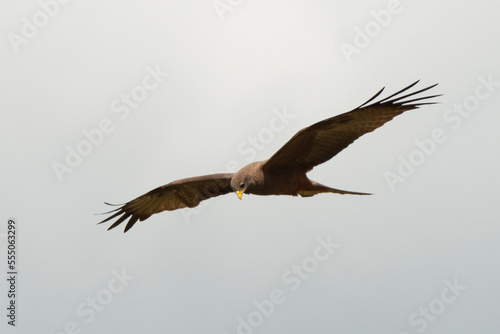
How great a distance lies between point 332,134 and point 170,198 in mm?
3694

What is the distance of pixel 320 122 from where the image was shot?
1078 cm

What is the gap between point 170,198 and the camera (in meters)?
13.8

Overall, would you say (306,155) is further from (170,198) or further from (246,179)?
(170,198)

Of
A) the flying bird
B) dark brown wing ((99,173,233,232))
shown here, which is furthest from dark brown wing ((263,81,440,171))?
dark brown wing ((99,173,233,232))

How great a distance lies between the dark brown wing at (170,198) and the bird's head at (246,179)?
1.15 meters

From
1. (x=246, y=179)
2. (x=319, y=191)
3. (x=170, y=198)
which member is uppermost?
(x=170, y=198)

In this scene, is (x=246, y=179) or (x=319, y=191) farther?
(x=319, y=191)

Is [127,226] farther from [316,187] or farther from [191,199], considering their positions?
[316,187]

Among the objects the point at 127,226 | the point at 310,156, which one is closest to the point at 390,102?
the point at 310,156

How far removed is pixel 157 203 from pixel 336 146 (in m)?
3.84

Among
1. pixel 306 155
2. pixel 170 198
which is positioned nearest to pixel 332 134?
pixel 306 155

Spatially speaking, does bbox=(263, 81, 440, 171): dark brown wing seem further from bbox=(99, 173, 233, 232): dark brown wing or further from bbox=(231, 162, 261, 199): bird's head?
bbox=(99, 173, 233, 232): dark brown wing

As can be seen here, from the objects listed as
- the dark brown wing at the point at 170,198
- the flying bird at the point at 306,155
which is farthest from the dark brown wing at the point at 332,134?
the dark brown wing at the point at 170,198

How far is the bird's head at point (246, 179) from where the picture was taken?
1151 centimetres
